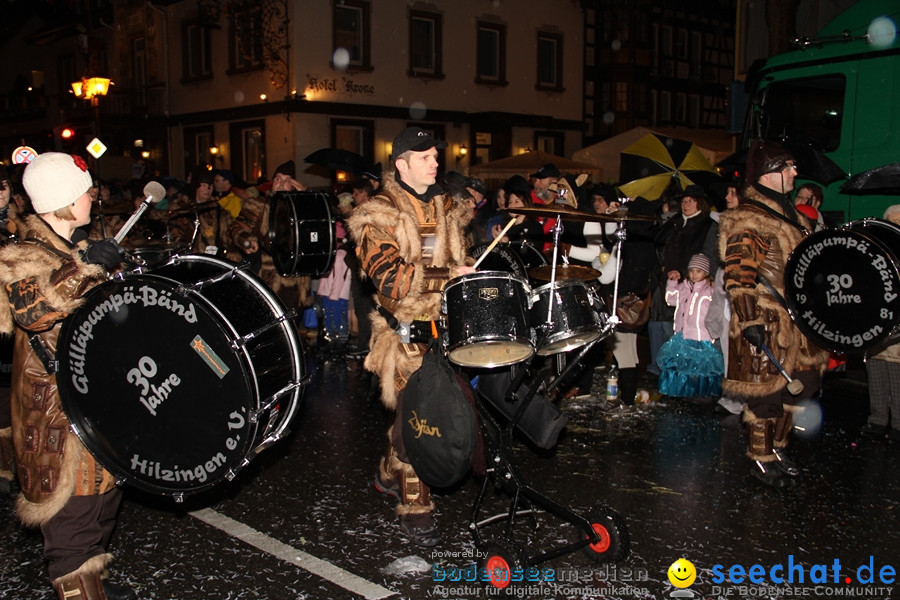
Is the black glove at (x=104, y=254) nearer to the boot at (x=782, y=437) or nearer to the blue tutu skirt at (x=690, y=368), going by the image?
the boot at (x=782, y=437)

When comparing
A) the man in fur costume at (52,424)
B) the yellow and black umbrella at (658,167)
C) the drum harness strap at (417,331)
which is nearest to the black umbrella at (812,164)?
the yellow and black umbrella at (658,167)

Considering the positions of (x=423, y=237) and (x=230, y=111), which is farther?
(x=230, y=111)

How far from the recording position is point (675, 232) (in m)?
8.30

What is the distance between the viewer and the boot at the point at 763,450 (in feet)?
17.6

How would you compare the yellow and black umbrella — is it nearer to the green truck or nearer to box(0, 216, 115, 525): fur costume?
the green truck

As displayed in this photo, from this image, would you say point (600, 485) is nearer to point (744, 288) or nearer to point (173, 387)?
point (744, 288)

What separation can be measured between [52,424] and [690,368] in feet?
18.5

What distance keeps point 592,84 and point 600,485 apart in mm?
26255

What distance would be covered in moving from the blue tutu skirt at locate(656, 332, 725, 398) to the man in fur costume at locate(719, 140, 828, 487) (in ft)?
6.38

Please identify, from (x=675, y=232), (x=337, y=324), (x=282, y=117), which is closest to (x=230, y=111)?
(x=282, y=117)

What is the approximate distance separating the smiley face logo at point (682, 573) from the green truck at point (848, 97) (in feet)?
18.4

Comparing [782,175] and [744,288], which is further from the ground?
[782,175]

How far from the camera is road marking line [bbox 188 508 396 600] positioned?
3992 millimetres

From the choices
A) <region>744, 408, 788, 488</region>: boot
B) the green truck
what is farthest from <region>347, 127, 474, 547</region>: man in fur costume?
the green truck
